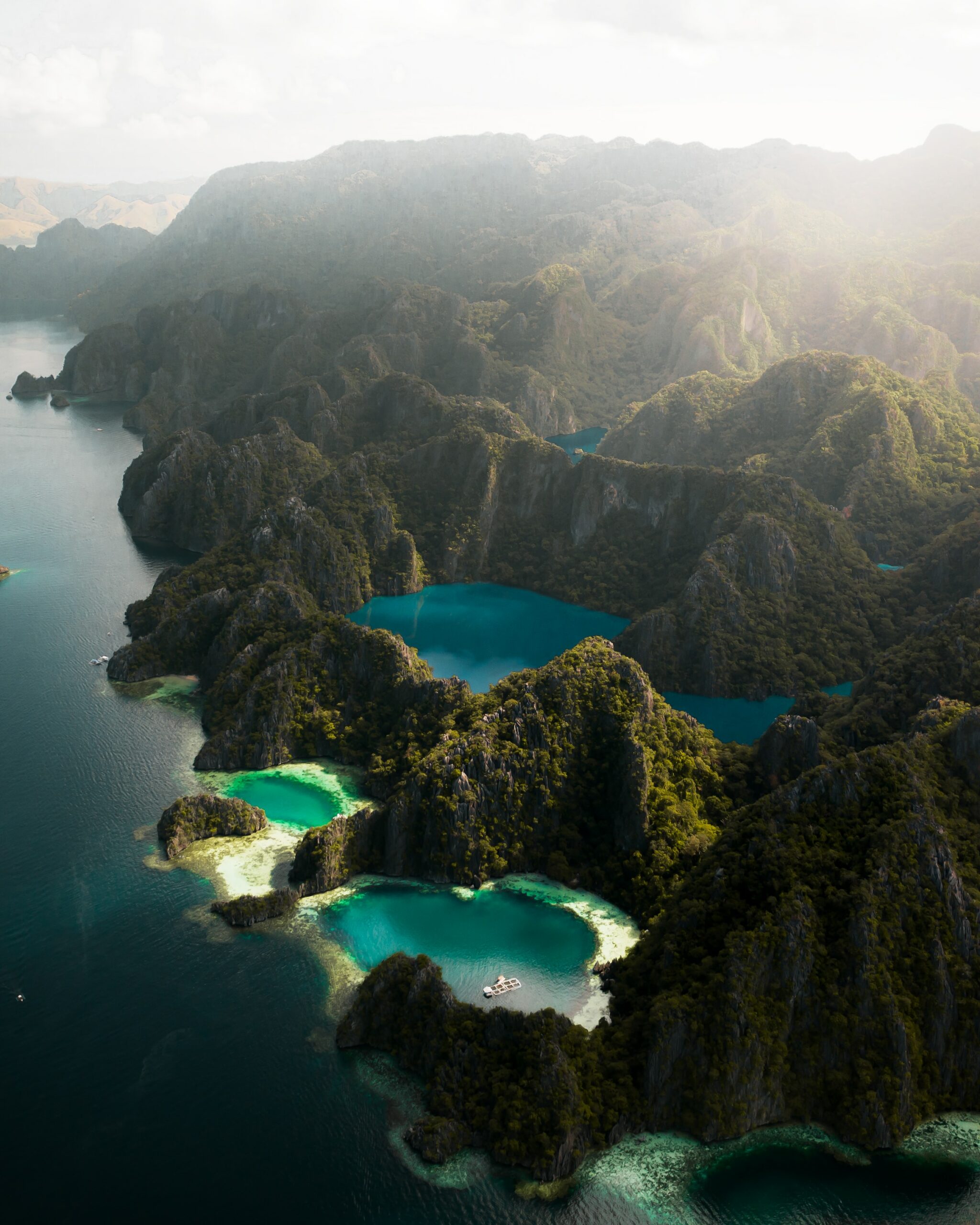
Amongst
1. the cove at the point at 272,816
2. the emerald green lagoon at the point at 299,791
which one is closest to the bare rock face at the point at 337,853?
the cove at the point at 272,816

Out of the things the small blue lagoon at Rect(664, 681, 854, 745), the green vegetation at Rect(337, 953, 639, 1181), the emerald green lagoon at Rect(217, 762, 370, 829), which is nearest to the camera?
the green vegetation at Rect(337, 953, 639, 1181)

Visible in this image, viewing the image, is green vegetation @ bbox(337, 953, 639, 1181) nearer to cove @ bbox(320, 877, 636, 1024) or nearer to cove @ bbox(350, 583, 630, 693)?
cove @ bbox(320, 877, 636, 1024)

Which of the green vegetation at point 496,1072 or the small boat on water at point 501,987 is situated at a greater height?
the green vegetation at point 496,1072

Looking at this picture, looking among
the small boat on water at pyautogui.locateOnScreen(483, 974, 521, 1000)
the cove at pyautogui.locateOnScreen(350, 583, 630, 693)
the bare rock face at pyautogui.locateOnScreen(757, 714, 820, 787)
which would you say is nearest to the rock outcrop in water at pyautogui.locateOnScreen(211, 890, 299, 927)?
the small boat on water at pyautogui.locateOnScreen(483, 974, 521, 1000)

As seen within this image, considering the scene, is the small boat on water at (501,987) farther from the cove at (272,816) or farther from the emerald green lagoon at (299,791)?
the emerald green lagoon at (299,791)

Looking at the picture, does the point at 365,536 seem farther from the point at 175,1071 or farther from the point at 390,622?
the point at 175,1071

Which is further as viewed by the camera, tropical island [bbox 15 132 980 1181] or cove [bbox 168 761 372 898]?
cove [bbox 168 761 372 898]
